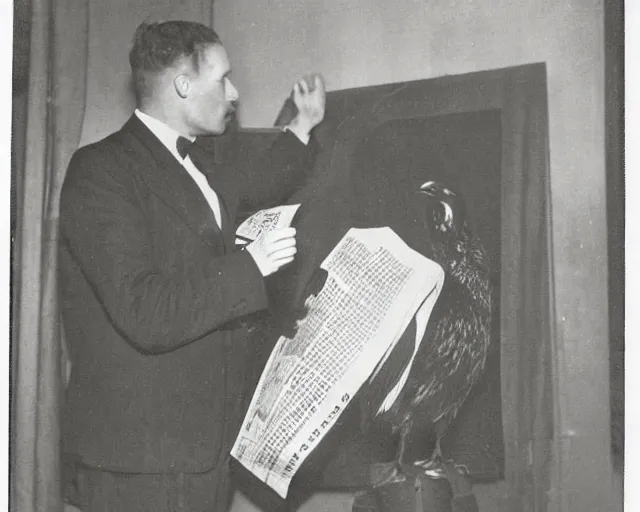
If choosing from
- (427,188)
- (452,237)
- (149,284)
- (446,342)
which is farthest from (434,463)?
(149,284)

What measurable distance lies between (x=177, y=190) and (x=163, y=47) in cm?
31

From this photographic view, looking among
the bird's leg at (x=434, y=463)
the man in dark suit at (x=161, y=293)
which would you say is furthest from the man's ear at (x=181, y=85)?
the bird's leg at (x=434, y=463)

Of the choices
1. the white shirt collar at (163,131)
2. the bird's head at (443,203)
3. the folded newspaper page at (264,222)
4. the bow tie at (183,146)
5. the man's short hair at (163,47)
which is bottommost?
the folded newspaper page at (264,222)

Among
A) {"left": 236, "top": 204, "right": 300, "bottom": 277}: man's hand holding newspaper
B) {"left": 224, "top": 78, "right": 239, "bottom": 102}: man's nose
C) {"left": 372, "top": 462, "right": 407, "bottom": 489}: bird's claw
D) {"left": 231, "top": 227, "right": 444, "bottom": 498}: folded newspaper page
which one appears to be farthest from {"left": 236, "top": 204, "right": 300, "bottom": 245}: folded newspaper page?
{"left": 372, "top": 462, "right": 407, "bottom": 489}: bird's claw

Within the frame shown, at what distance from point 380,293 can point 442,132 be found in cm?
36

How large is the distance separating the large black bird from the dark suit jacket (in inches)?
12.8

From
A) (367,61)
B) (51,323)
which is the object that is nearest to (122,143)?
(51,323)

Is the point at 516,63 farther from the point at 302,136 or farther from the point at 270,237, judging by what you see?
the point at 270,237

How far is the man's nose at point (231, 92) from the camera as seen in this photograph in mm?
1631

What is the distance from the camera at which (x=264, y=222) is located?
160 cm

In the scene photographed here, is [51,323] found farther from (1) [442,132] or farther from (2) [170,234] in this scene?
(1) [442,132]

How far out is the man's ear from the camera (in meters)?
1.61

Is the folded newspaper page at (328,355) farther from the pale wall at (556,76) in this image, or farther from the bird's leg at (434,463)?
the pale wall at (556,76)

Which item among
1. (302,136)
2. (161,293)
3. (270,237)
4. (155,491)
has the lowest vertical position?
(155,491)
